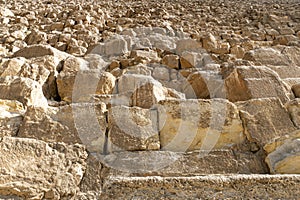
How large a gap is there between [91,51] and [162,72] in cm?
132

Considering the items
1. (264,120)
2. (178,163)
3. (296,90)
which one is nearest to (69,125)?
(178,163)

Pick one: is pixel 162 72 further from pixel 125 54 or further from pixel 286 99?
pixel 286 99

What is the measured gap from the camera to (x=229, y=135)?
2248 mm

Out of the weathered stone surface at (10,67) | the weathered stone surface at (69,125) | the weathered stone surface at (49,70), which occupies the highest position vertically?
the weathered stone surface at (69,125)

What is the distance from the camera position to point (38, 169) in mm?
1933

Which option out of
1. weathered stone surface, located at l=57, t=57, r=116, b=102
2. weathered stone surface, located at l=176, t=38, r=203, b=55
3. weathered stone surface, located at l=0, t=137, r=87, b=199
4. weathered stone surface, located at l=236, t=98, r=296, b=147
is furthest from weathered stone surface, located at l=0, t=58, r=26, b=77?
weathered stone surface, located at l=176, t=38, r=203, b=55

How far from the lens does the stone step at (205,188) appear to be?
5.49ft

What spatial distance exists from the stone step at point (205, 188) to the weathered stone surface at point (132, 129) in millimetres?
431

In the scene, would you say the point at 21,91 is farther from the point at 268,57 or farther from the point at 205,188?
the point at 268,57

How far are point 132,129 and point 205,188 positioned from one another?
2.20ft

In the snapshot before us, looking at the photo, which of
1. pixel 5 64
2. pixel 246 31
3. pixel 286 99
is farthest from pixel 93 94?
pixel 246 31

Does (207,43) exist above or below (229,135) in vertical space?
below

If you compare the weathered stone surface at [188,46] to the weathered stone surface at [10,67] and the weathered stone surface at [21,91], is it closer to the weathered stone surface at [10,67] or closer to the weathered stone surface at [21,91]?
the weathered stone surface at [10,67]

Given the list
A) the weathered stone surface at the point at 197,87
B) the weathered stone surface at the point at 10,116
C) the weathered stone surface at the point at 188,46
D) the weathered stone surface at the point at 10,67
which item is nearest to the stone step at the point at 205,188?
the weathered stone surface at the point at 10,116
